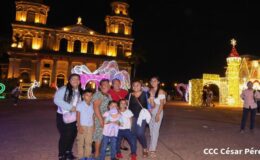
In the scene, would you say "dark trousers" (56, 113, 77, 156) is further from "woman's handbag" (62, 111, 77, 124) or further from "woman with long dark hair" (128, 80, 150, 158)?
"woman with long dark hair" (128, 80, 150, 158)

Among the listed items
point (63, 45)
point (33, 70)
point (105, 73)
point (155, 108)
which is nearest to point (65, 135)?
point (155, 108)

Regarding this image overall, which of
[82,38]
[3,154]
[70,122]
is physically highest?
[82,38]

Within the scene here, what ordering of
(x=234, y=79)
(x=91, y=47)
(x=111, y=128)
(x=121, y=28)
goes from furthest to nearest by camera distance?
1. (x=121, y=28)
2. (x=91, y=47)
3. (x=234, y=79)
4. (x=111, y=128)

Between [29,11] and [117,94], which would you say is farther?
[29,11]

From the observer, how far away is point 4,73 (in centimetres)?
5069

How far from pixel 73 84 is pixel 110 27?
4890 centimetres

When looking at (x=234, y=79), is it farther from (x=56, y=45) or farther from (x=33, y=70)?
(x=33, y=70)

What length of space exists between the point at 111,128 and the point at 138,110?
76 centimetres

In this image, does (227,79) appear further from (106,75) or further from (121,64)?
(121,64)

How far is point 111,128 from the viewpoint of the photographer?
17.5 ft

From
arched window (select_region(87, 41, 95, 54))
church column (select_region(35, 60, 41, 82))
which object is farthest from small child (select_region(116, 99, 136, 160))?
arched window (select_region(87, 41, 95, 54))

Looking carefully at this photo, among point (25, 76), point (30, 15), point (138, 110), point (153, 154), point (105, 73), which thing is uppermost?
point (30, 15)

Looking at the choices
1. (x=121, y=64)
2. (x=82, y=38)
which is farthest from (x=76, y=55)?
(x=121, y=64)

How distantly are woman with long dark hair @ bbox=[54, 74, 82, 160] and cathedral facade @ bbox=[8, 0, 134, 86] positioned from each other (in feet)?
136
